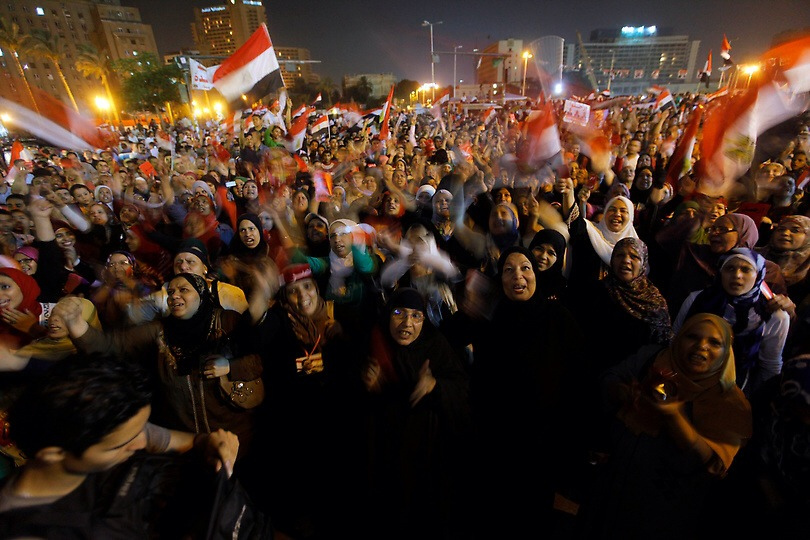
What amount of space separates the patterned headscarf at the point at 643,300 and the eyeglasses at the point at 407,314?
5.10ft

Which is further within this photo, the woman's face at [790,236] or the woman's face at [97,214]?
the woman's face at [97,214]

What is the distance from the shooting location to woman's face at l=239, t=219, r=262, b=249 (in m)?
4.07

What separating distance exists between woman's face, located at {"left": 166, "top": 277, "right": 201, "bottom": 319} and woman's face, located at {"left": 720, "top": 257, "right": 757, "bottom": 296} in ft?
10.9

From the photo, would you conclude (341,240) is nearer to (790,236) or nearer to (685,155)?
(790,236)

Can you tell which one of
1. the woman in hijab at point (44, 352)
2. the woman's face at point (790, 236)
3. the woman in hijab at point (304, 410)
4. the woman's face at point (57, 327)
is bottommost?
the woman in hijab at point (304, 410)

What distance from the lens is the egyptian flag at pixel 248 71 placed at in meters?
6.23

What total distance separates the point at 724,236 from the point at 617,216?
82cm

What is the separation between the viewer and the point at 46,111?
278 inches

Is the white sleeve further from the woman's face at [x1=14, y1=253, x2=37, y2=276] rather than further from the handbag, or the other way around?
the woman's face at [x1=14, y1=253, x2=37, y2=276]

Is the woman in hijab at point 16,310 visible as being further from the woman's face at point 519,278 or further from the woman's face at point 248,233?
the woman's face at point 519,278

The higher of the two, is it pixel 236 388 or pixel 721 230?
pixel 721 230

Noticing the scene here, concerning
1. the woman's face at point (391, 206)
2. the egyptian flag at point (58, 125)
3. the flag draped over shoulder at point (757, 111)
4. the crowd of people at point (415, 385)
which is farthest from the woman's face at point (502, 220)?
the egyptian flag at point (58, 125)

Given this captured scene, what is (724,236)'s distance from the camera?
3244 mm

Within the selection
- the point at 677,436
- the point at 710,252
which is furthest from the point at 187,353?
the point at 710,252
